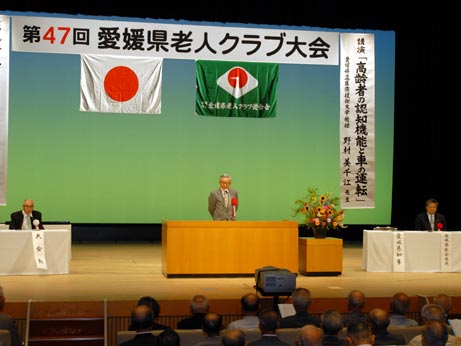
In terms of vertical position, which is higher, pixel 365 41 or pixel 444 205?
pixel 365 41

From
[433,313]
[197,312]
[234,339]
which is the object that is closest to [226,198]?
[197,312]

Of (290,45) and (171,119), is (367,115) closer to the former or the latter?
(290,45)

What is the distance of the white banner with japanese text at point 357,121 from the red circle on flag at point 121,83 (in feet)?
10.5

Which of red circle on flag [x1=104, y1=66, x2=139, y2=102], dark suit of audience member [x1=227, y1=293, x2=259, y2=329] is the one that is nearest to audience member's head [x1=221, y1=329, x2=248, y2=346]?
dark suit of audience member [x1=227, y1=293, x2=259, y2=329]

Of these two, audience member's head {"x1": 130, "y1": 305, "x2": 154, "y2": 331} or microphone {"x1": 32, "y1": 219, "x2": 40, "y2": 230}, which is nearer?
audience member's head {"x1": 130, "y1": 305, "x2": 154, "y2": 331}

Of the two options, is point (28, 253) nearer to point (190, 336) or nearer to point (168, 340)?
point (190, 336)

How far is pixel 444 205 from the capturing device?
12.2 metres

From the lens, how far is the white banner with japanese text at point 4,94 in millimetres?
10609

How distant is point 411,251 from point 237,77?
155 inches

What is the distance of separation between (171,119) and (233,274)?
4.30m

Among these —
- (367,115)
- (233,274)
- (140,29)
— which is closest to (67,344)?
(233,274)

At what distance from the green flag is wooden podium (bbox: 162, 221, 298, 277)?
3.64 meters

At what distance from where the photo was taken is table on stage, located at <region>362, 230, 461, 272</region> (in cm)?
876

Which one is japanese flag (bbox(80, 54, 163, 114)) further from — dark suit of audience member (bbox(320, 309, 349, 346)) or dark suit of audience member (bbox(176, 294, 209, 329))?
dark suit of audience member (bbox(320, 309, 349, 346))
